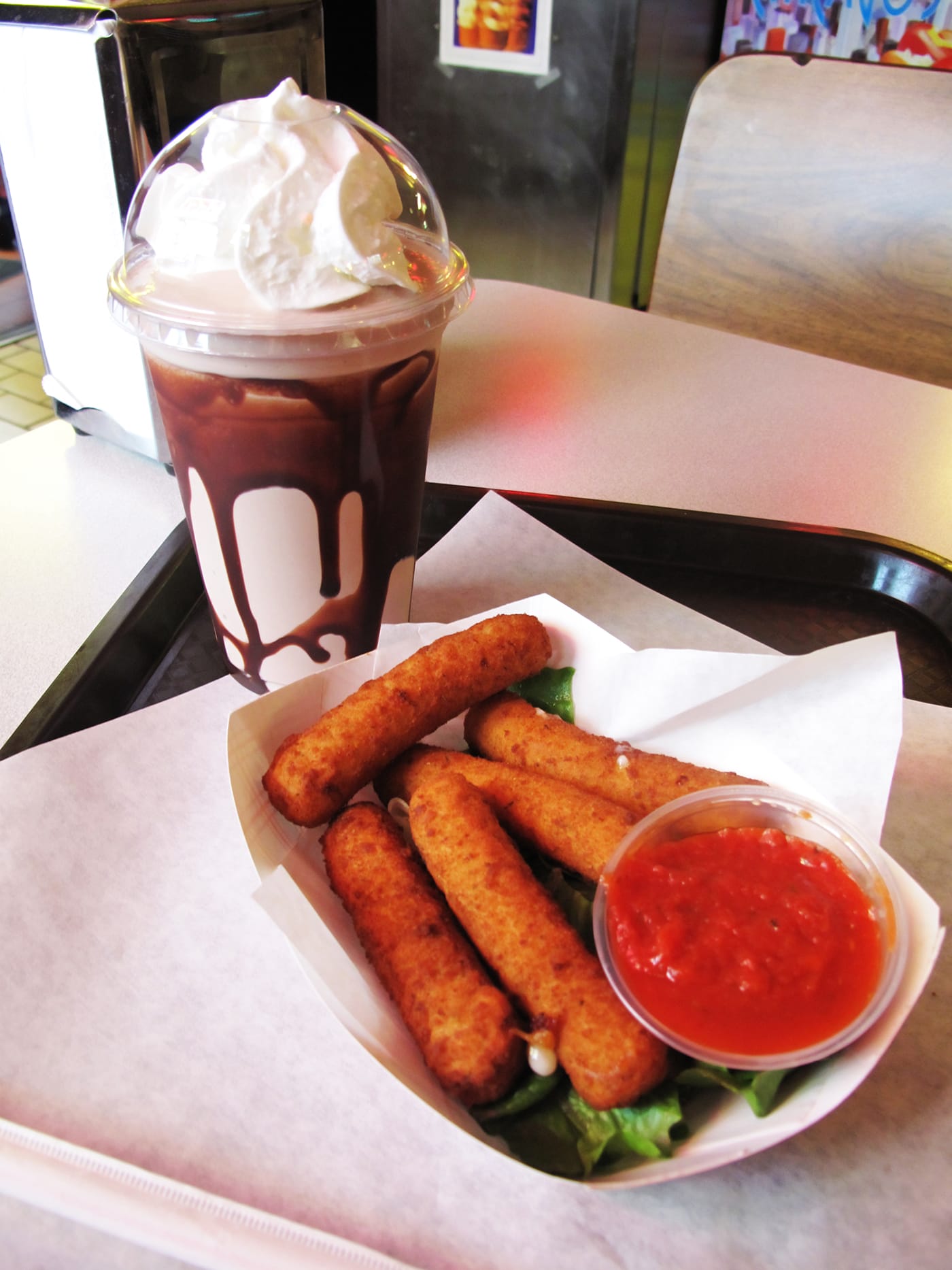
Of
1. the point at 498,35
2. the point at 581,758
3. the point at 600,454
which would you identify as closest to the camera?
the point at 581,758

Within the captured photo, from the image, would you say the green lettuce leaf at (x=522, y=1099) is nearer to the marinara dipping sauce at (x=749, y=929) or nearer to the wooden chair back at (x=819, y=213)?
the marinara dipping sauce at (x=749, y=929)

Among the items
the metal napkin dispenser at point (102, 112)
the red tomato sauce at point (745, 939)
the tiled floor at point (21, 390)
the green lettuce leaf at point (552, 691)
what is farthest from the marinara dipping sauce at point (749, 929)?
the tiled floor at point (21, 390)

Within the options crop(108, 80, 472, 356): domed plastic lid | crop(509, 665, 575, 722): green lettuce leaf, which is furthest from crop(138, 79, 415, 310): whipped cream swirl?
crop(509, 665, 575, 722): green lettuce leaf

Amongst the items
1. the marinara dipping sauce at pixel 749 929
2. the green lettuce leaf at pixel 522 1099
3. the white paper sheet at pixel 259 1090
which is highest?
the marinara dipping sauce at pixel 749 929

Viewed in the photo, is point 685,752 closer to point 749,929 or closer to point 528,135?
point 749,929

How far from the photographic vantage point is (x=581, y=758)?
3.66 feet

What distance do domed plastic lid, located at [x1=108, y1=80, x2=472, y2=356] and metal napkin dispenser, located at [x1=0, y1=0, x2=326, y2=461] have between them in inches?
12.8

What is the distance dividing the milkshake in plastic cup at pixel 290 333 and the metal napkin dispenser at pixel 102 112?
0.27 meters

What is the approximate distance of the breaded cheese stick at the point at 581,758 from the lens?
1.05 meters

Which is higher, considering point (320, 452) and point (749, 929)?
point (320, 452)

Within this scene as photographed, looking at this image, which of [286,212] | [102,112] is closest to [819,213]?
[102,112]

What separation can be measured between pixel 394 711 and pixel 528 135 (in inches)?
138

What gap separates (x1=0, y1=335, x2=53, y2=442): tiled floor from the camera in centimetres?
320

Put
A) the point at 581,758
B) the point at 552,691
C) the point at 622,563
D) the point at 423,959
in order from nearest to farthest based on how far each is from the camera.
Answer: the point at 423,959, the point at 581,758, the point at 552,691, the point at 622,563
